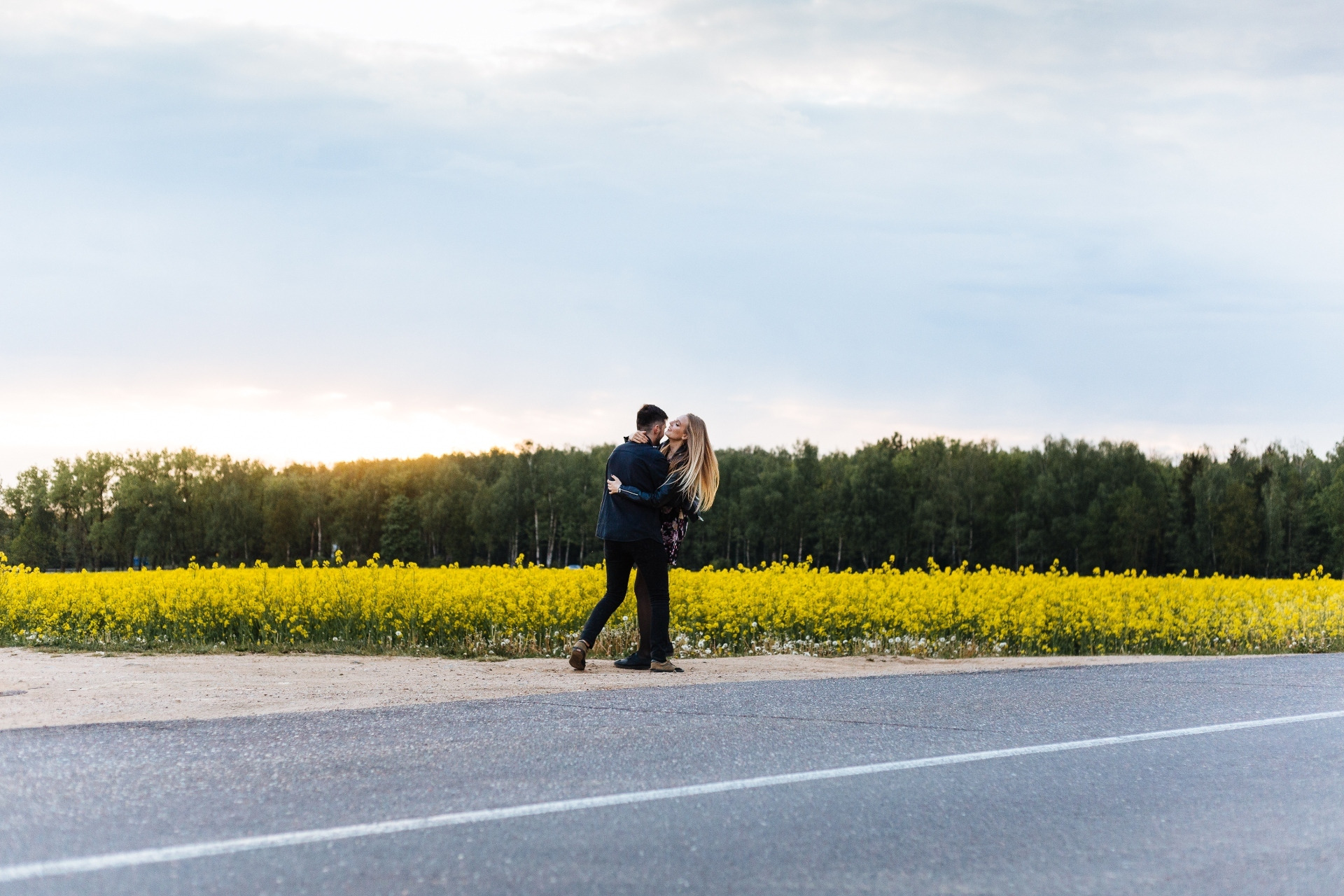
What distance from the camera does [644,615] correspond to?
32.8 ft

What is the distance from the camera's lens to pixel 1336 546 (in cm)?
8044

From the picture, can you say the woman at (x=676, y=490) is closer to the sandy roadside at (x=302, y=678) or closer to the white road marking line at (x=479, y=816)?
the sandy roadside at (x=302, y=678)

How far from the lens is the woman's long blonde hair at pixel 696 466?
974 centimetres

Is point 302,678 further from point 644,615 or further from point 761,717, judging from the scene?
point 761,717

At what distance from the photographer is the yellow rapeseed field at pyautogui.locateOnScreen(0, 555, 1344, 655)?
1331 centimetres

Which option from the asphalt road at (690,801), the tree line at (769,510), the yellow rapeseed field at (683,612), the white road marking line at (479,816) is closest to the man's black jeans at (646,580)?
the asphalt road at (690,801)

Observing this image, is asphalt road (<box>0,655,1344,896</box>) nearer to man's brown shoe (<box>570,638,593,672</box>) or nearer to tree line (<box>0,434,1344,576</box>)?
man's brown shoe (<box>570,638,593,672</box>)

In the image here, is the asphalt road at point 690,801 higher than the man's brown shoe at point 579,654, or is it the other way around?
the man's brown shoe at point 579,654

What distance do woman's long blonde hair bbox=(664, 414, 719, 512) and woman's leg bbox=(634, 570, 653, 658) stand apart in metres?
0.79

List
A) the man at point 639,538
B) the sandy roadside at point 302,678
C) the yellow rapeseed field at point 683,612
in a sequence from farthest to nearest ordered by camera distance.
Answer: the yellow rapeseed field at point 683,612
the man at point 639,538
the sandy roadside at point 302,678

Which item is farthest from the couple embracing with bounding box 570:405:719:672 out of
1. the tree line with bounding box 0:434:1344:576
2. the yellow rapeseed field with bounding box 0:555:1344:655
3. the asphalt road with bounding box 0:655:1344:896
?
the tree line with bounding box 0:434:1344:576

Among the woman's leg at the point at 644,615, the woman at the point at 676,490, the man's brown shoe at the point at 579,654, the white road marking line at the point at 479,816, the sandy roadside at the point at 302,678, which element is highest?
the woman at the point at 676,490

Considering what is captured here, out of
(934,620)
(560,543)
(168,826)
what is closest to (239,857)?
(168,826)

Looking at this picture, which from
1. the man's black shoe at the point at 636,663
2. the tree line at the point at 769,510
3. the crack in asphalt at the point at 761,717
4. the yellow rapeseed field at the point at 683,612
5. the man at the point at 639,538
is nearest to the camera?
the crack in asphalt at the point at 761,717
